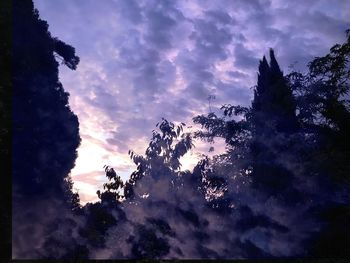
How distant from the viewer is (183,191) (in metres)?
16.2

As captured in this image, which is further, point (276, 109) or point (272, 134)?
point (276, 109)

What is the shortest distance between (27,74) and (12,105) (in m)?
1.36

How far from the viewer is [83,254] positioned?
1360cm

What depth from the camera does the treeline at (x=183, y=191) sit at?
14.5 metres

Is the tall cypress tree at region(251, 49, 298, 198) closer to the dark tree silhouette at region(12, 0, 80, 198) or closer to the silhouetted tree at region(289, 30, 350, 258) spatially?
the silhouetted tree at region(289, 30, 350, 258)

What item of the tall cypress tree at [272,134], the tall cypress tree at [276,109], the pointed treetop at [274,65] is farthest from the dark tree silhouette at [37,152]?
the pointed treetop at [274,65]

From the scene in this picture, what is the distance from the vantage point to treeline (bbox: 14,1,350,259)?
14539 millimetres

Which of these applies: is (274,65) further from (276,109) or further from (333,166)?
(333,166)

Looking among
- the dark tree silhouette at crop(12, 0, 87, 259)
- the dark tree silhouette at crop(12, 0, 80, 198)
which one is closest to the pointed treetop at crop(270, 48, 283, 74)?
the dark tree silhouette at crop(12, 0, 80, 198)

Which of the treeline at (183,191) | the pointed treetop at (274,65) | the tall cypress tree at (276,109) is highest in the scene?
the pointed treetop at (274,65)

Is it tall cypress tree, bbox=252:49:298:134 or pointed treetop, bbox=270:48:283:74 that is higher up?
pointed treetop, bbox=270:48:283:74

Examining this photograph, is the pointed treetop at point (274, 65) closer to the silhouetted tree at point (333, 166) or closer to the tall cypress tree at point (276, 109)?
the tall cypress tree at point (276, 109)

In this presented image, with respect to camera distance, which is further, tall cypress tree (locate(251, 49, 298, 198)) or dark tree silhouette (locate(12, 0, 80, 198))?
tall cypress tree (locate(251, 49, 298, 198))

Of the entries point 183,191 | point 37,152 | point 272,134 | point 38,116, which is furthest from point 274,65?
point 37,152
